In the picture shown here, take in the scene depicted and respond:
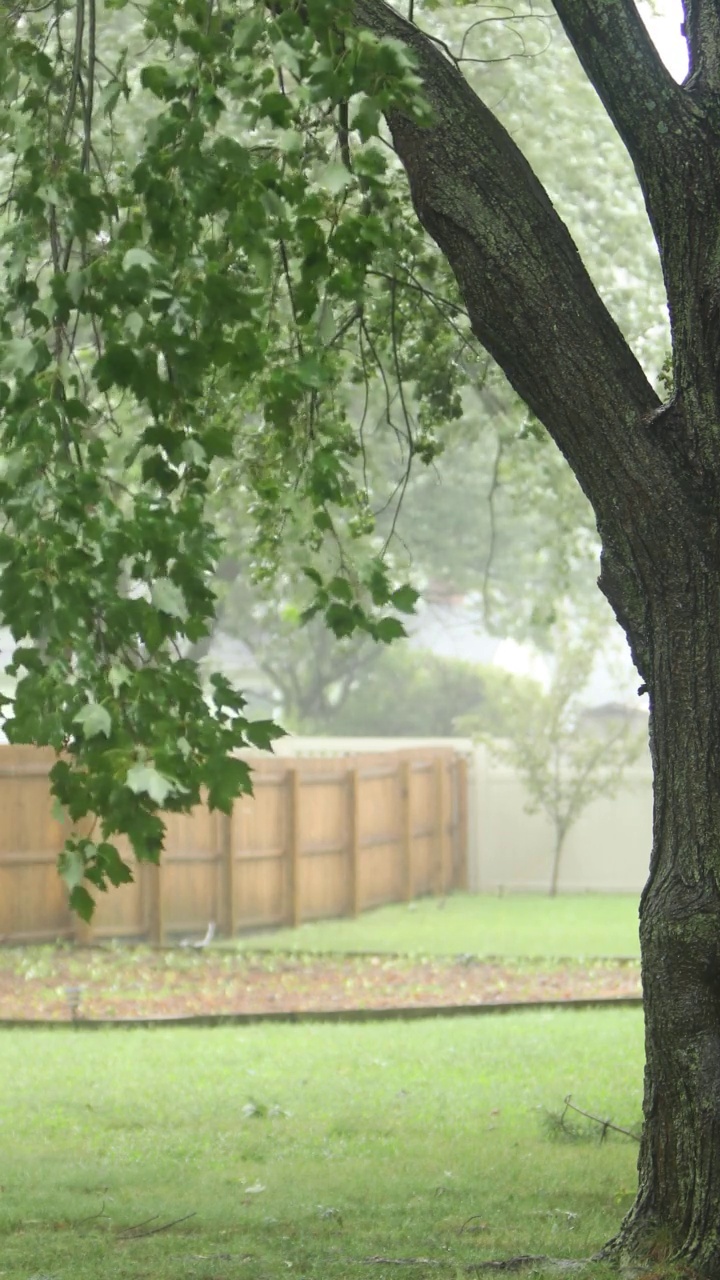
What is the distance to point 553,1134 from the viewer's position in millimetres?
7750

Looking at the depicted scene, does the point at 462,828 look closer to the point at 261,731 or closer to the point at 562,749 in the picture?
the point at 562,749

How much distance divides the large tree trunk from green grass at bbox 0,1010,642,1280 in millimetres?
400

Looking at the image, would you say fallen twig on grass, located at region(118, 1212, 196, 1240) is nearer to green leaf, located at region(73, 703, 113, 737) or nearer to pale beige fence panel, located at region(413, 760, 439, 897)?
green leaf, located at region(73, 703, 113, 737)

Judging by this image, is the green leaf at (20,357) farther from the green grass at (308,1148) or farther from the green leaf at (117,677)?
the green grass at (308,1148)

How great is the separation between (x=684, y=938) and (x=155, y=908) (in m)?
12.0

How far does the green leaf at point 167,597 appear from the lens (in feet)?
12.7

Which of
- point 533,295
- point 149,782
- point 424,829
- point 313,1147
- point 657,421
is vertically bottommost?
point 313,1147

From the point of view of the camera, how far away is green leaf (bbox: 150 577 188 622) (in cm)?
388

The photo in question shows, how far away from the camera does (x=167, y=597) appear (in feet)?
12.8

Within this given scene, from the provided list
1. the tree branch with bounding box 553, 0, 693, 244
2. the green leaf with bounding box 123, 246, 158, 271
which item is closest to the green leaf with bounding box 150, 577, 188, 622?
the green leaf with bounding box 123, 246, 158, 271

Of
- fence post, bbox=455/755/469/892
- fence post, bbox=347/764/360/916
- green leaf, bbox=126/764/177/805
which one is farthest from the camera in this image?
fence post, bbox=455/755/469/892

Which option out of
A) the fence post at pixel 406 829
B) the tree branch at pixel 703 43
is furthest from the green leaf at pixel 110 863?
the fence post at pixel 406 829

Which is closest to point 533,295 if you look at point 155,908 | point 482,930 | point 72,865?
point 72,865

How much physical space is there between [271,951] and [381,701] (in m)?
23.3
